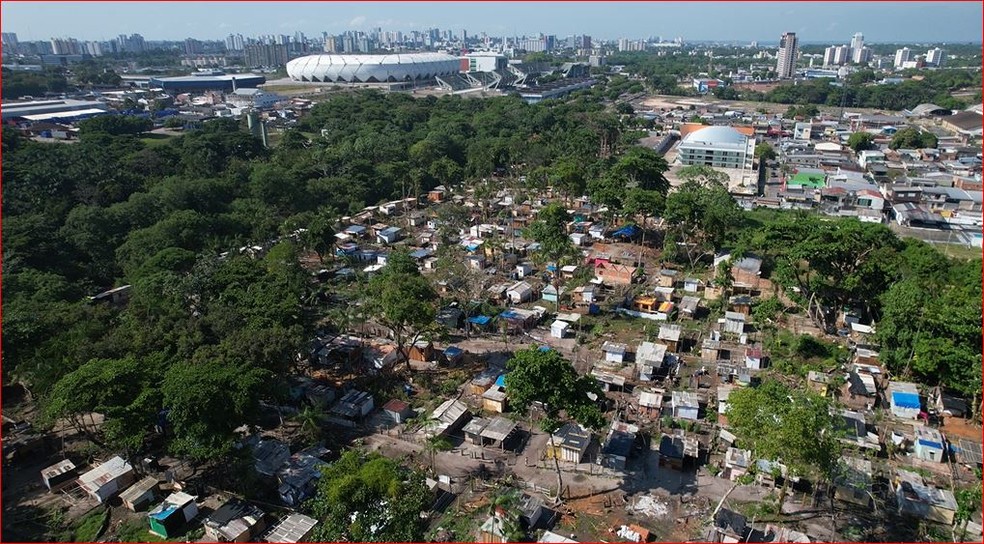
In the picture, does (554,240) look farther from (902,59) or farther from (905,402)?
(902,59)

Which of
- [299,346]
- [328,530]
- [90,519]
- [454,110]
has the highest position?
[454,110]

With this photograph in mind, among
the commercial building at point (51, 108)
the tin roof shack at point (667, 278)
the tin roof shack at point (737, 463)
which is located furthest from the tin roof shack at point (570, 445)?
the commercial building at point (51, 108)

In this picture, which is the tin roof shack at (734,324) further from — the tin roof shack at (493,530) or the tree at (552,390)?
the tin roof shack at (493,530)

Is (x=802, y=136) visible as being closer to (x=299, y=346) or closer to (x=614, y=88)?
(x=614, y=88)

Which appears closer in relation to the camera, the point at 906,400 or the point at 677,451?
the point at 677,451

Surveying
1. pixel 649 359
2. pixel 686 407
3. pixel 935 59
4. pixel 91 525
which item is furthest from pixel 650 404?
pixel 935 59

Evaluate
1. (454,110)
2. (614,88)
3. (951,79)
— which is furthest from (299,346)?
(951,79)
